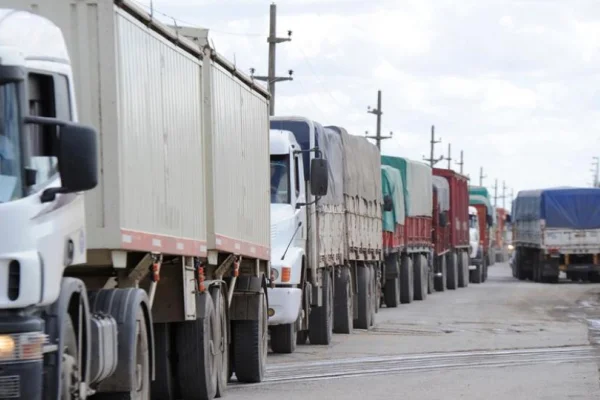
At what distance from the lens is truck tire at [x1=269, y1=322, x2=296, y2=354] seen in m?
20.8

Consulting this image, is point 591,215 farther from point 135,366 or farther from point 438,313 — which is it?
point 135,366

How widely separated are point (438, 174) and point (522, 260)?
31.9 feet

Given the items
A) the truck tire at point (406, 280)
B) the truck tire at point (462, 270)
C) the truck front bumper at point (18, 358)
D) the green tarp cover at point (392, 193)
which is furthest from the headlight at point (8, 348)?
the truck tire at point (462, 270)

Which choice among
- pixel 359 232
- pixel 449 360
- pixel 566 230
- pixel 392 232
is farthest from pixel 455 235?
pixel 449 360

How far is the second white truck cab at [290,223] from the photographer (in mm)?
20078

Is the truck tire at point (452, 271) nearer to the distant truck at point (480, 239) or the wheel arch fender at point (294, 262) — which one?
the distant truck at point (480, 239)

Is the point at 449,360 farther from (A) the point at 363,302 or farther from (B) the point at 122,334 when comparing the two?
(B) the point at 122,334

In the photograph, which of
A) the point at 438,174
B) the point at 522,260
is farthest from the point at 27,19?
the point at 522,260

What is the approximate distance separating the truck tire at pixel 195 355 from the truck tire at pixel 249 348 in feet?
6.76

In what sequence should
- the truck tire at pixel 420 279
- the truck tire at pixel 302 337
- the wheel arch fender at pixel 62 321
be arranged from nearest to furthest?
the wheel arch fender at pixel 62 321 < the truck tire at pixel 302 337 < the truck tire at pixel 420 279

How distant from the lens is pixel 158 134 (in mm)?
12336

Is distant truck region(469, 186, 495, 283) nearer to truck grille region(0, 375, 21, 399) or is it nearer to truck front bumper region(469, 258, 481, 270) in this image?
truck front bumper region(469, 258, 481, 270)

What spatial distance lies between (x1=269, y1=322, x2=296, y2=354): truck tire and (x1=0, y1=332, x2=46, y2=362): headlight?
12152mm

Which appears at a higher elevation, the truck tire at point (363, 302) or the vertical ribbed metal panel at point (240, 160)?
the vertical ribbed metal panel at point (240, 160)
